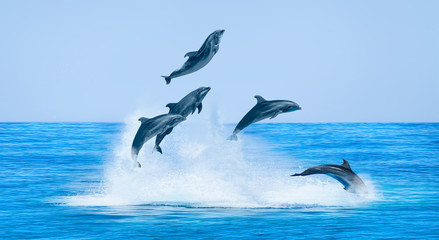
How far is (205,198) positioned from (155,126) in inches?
333

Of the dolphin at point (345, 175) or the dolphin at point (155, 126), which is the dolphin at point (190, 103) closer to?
the dolphin at point (155, 126)

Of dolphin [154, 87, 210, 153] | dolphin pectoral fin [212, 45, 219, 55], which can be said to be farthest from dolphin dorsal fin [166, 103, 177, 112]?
dolphin pectoral fin [212, 45, 219, 55]

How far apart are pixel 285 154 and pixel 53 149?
20.9m

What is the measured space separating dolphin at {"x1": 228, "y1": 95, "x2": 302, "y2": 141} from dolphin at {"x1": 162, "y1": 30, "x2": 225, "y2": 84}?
260 cm

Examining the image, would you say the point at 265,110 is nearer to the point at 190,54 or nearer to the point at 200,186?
the point at 190,54

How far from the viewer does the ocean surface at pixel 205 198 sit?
1970 centimetres

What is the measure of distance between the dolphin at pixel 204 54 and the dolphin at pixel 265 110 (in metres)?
2.60

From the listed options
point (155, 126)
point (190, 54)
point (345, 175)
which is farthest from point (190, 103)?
point (345, 175)

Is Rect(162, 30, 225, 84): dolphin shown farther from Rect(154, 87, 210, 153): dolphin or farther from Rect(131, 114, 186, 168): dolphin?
Rect(131, 114, 186, 168): dolphin

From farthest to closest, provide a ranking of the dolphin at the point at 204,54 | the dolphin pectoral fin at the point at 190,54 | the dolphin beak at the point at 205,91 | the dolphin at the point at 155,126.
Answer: the dolphin beak at the point at 205,91 < the dolphin at the point at 155,126 < the dolphin pectoral fin at the point at 190,54 < the dolphin at the point at 204,54

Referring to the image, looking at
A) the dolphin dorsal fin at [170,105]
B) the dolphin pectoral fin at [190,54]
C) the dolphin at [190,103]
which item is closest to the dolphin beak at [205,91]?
the dolphin at [190,103]

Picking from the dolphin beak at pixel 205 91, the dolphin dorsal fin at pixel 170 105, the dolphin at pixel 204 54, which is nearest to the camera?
the dolphin at pixel 204 54

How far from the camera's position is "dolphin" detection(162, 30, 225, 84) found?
56.7ft

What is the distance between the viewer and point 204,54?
680 inches
